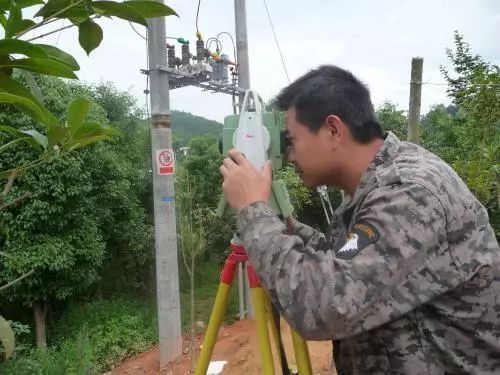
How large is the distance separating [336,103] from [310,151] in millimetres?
106

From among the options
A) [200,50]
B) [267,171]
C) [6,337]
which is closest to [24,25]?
[6,337]

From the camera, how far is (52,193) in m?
6.27

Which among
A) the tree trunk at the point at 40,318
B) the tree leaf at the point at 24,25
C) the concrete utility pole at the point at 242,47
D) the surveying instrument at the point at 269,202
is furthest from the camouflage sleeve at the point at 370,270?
the tree trunk at the point at 40,318

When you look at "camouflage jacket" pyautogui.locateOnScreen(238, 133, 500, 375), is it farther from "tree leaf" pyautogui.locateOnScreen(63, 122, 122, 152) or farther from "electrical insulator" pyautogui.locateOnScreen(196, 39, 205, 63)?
"electrical insulator" pyautogui.locateOnScreen(196, 39, 205, 63)

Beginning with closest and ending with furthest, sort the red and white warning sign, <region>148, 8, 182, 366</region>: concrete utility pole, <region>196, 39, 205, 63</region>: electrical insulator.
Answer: <region>148, 8, 182, 366</region>: concrete utility pole, the red and white warning sign, <region>196, 39, 205, 63</region>: electrical insulator

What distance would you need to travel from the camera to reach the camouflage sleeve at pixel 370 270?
0.79 meters

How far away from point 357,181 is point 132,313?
7.38 metres

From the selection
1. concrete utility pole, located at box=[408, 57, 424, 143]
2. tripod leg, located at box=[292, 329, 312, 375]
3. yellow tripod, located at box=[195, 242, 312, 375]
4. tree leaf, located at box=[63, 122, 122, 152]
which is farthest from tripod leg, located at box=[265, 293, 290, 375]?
concrete utility pole, located at box=[408, 57, 424, 143]

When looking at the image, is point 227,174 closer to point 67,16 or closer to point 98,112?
point 67,16

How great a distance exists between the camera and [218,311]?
4.04ft

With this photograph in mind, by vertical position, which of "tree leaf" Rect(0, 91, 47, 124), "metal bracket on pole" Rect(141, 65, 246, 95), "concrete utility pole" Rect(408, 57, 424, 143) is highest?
"metal bracket on pole" Rect(141, 65, 246, 95)

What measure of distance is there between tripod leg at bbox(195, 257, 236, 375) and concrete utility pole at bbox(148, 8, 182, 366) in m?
3.83

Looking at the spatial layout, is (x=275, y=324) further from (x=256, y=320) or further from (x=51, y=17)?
(x=51, y=17)

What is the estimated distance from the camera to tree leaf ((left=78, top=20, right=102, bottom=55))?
0.77 metres
